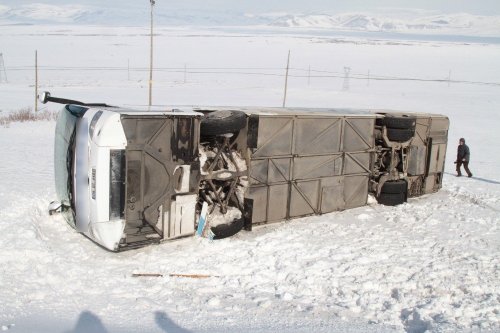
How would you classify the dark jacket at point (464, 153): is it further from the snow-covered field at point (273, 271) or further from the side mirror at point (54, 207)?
the side mirror at point (54, 207)

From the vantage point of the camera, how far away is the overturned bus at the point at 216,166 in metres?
6.56

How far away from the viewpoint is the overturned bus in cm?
656

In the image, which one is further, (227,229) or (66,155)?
(227,229)

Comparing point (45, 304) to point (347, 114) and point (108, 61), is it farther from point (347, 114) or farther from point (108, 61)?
point (108, 61)

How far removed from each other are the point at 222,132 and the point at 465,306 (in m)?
4.29

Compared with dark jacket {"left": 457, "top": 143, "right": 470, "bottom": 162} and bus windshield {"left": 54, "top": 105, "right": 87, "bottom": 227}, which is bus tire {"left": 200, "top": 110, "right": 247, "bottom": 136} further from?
dark jacket {"left": 457, "top": 143, "right": 470, "bottom": 162}

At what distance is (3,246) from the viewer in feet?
21.1

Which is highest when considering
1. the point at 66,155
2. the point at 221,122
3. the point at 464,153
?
the point at 221,122

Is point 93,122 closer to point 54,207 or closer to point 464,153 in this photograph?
point 54,207

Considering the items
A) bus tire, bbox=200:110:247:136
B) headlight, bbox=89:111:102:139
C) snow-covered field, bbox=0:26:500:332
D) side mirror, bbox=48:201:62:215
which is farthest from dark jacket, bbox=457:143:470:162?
side mirror, bbox=48:201:62:215

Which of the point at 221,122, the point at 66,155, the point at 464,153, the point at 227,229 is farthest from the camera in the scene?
the point at 464,153

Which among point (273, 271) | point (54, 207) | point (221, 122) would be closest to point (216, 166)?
point (221, 122)

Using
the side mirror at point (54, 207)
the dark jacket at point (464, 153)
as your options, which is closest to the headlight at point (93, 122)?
the side mirror at point (54, 207)

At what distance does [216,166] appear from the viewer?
8031mm
